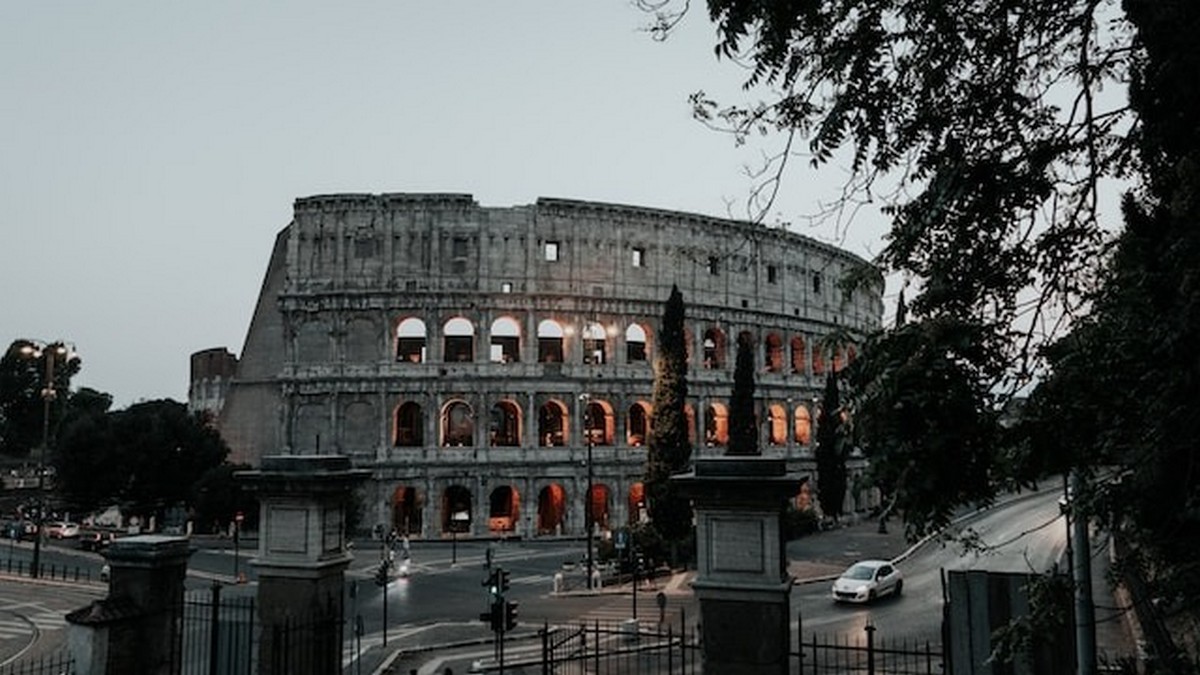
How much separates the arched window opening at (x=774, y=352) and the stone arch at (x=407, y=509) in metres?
24.9

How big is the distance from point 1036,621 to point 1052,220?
8.34 ft

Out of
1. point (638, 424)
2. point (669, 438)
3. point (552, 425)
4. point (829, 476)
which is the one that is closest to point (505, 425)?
point (552, 425)

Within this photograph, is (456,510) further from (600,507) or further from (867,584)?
(867,584)

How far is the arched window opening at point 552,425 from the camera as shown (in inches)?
2055

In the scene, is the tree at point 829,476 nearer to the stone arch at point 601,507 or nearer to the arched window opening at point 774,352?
the arched window opening at point 774,352

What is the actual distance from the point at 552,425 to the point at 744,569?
46.7 m

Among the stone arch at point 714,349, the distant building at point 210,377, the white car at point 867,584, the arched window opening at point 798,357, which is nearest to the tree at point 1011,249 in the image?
the white car at point 867,584

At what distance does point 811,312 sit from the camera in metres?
61.8

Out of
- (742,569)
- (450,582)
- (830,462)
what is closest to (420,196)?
(450,582)

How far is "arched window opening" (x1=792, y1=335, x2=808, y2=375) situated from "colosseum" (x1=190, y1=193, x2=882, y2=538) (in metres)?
8.44

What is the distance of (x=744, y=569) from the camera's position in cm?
712

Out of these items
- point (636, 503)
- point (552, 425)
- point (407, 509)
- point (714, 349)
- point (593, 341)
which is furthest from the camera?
point (714, 349)

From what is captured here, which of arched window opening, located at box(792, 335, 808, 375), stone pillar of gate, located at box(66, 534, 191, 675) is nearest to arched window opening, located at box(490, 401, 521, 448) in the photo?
arched window opening, located at box(792, 335, 808, 375)

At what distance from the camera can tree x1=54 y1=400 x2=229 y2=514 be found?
4884 cm
